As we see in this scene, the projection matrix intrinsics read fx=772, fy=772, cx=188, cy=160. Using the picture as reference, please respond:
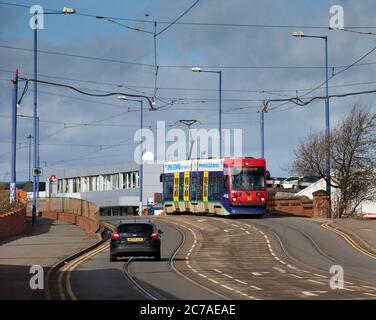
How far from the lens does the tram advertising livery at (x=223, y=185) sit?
4647 centimetres

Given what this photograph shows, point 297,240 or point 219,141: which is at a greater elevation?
point 219,141

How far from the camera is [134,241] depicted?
28531mm

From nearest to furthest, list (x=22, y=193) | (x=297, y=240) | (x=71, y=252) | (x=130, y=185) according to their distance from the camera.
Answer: (x=71, y=252) < (x=297, y=240) < (x=22, y=193) < (x=130, y=185)

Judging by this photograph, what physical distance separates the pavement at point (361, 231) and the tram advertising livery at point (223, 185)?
551 centimetres

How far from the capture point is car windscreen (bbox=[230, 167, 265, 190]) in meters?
46.2

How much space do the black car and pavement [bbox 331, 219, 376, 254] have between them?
32.0 feet

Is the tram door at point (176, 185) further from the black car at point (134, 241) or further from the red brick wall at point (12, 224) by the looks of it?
the black car at point (134, 241)

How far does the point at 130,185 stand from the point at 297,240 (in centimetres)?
7229

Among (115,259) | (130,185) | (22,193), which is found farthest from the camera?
(130,185)

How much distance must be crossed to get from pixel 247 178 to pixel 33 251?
59.7 feet

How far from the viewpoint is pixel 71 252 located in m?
31.6
